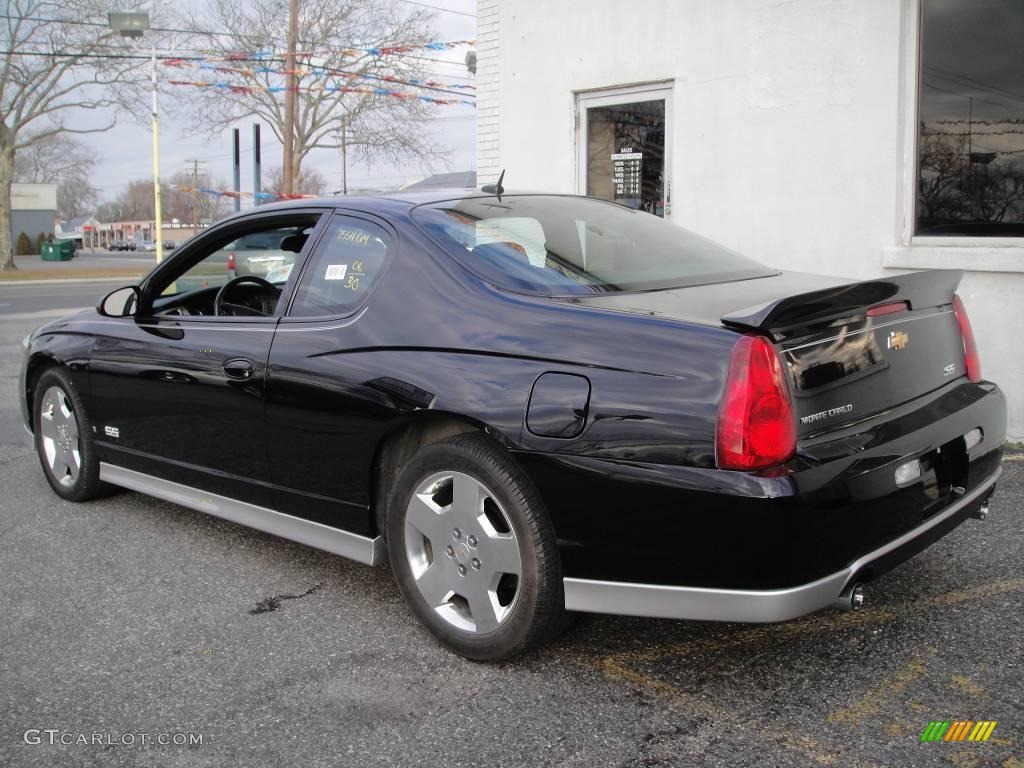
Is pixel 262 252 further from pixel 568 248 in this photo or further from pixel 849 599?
pixel 849 599

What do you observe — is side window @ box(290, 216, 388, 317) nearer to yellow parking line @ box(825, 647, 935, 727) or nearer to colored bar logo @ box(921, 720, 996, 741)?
yellow parking line @ box(825, 647, 935, 727)

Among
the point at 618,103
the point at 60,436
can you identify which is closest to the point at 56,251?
the point at 618,103

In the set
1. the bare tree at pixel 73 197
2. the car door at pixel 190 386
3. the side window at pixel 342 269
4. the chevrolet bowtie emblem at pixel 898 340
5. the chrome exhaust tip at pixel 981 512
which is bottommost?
the chrome exhaust tip at pixel 981 512

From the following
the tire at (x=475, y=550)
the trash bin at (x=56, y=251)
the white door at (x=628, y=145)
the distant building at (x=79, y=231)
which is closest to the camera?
the tire at (x=475, y=550)

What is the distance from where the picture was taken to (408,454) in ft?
10.8

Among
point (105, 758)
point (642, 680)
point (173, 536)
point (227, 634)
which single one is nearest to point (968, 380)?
point (642, 680)

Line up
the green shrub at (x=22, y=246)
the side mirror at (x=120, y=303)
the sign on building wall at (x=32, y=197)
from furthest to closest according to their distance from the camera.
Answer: the sign on building wall at (x=32, y=197) < the green shrub at (x=22, y=246) < the side mirror at (x=120, y=303)

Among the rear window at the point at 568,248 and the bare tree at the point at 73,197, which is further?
the bare tree at the point at 73,197

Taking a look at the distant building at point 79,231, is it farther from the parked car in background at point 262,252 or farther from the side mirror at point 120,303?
the side mirror at point 120,303

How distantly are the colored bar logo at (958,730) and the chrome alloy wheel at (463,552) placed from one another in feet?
3.99

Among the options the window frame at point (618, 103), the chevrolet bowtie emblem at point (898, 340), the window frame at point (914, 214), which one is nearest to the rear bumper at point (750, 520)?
the chevrolet bowtie emblem at point (898, 340)

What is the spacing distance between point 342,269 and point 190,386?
0.89 meters

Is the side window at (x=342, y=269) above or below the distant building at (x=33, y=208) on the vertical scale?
below

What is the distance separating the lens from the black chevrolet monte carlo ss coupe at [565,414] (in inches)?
102
